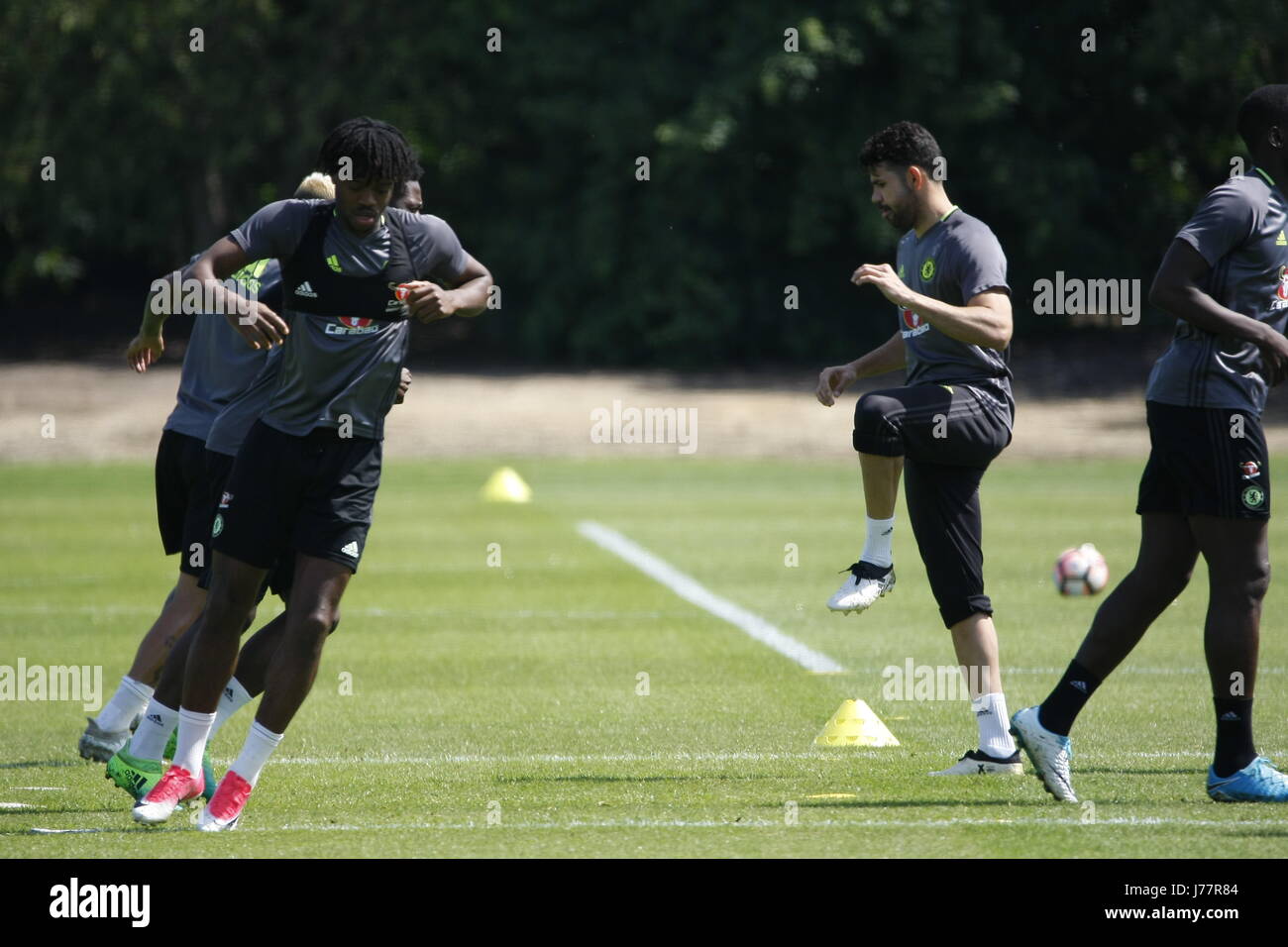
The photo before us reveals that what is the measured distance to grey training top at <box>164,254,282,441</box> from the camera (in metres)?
7.29

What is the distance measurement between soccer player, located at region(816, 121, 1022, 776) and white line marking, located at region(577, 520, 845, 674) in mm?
2977

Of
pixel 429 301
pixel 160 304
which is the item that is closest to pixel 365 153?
pixel 429 301

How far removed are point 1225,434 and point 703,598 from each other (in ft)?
23.7

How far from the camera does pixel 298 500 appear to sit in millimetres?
6055

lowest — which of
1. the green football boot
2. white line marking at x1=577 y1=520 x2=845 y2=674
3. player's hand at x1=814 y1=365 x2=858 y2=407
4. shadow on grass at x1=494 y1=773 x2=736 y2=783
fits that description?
white line marking at x1=577 y1=520 x2=845 y2=674

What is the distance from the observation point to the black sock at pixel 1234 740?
637 centimetres

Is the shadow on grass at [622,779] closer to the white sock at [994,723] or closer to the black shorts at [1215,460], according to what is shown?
the white sock at [994,723]

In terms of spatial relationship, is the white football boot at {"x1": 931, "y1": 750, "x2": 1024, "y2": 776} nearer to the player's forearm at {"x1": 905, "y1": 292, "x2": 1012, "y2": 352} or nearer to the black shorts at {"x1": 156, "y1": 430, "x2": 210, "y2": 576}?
the player's forearm at {"x1": 905, "y1": 292, "x2": 1012, "y2": 352}

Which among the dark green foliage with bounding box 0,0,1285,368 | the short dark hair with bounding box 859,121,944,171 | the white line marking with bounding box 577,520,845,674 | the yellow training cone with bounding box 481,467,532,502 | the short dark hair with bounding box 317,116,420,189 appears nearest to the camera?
the short dark hair with bounding box 317,116,420,189

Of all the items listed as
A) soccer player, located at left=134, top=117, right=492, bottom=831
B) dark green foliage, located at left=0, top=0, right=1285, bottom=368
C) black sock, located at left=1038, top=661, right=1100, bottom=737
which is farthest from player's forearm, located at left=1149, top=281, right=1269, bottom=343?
dark green foliage, located at left=0, top=0, right=1285, bottom=368

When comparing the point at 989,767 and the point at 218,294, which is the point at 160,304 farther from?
the point at 989,767

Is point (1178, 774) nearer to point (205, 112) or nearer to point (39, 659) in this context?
point (39, 659)

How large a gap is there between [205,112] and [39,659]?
2867 centimetres
